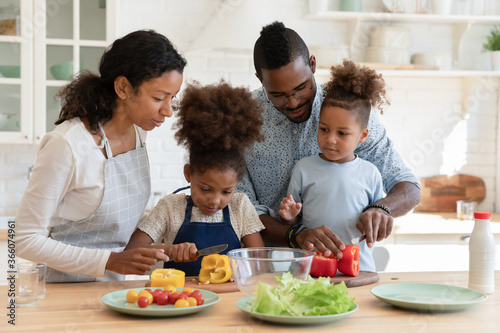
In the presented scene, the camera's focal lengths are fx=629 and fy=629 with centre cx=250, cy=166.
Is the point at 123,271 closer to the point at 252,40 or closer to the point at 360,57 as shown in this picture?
the point at 252,40

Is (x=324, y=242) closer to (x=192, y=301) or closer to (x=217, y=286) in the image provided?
(x=217, y=286)

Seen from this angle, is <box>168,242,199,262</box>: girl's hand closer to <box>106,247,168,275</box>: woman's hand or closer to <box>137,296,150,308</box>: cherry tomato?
<box>106,247,168,275</box>: woman's hand

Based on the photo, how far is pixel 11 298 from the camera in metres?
1.42

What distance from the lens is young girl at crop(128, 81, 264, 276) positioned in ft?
5.94

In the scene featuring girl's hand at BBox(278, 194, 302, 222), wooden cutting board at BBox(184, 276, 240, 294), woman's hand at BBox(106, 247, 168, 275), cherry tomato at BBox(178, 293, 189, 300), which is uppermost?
girl's hand at BBox(278, 194, 302, 222)

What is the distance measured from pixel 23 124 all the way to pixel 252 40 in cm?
130

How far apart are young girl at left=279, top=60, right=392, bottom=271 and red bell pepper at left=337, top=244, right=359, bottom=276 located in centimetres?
22

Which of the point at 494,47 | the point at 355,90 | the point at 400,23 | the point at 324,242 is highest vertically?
the point at 400,23

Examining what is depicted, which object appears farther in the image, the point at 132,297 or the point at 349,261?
the point at 349,261

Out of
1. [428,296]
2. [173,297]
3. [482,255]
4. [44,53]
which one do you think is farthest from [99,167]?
[44,53]

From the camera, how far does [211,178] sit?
71.4 inches

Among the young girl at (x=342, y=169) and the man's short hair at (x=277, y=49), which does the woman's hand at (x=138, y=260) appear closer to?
the young girl at (x=342, y=169)

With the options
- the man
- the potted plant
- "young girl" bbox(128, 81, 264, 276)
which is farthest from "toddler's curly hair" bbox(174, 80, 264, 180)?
the potted plant

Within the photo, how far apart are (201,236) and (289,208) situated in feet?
0.92
